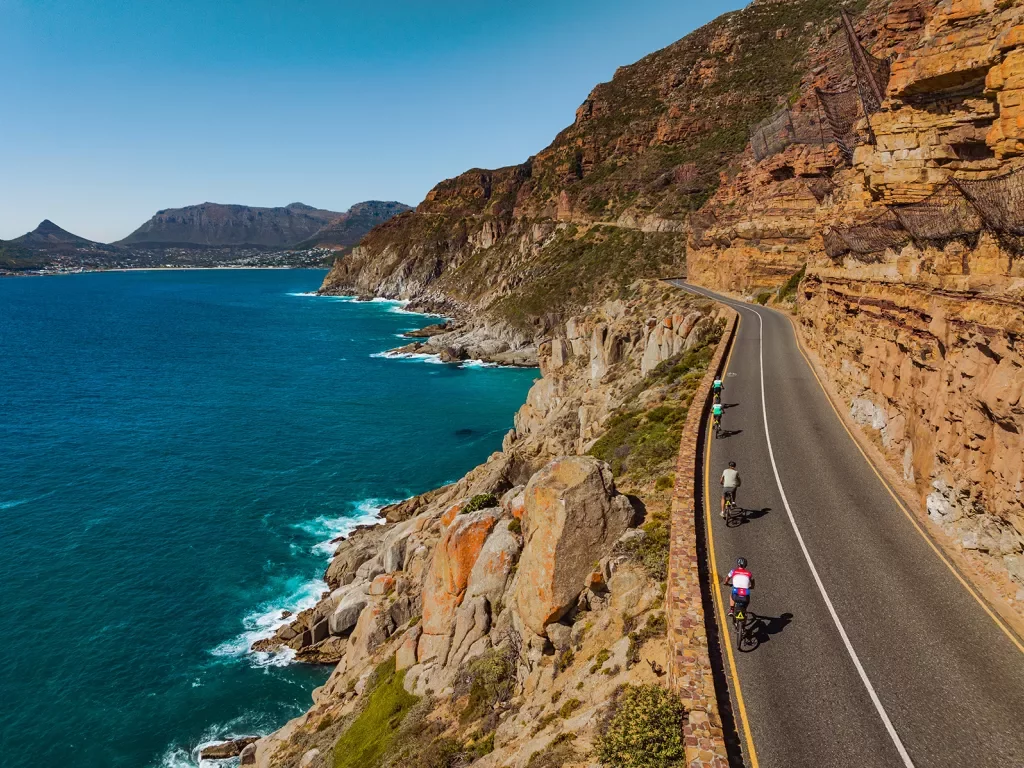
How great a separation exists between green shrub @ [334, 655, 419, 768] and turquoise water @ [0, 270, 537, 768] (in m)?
10.7

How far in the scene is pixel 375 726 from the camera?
1820 cm

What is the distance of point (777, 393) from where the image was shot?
27.9 metres

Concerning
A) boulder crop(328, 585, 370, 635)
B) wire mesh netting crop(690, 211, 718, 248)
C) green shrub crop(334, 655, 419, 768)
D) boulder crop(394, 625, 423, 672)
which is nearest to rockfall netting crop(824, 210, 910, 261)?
boulder crop(394, 625, 423, 672)

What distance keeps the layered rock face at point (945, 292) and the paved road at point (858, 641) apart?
5.11ft

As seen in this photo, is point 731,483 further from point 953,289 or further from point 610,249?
point 610,249

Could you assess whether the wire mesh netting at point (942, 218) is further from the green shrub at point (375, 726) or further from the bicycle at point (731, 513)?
the green shrub at point (375, 726)

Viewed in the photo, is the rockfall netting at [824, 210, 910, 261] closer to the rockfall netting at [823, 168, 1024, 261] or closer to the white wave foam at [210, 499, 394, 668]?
the rockfall netting at [823, 168, 1024, 261]

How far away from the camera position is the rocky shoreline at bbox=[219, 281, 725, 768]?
12.9 meters

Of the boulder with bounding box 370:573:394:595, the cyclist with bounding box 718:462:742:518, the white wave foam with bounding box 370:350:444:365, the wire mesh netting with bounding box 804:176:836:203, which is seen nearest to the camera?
the cyclist with bounding box 718:462:742:518

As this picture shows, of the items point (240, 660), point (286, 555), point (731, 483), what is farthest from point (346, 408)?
point (731, 483)

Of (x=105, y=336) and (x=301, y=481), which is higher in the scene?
(x=105, y=336)

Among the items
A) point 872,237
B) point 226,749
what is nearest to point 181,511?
point 226,749

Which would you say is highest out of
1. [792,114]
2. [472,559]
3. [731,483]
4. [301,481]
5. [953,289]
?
[792,114]

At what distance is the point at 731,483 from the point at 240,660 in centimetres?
2891
